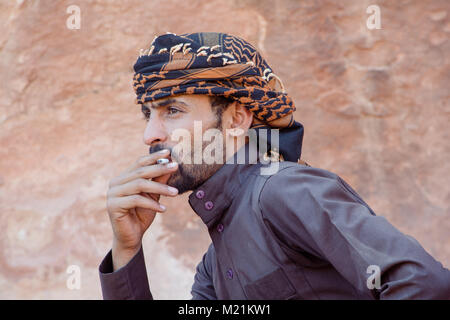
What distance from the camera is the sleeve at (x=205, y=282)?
2172 mm

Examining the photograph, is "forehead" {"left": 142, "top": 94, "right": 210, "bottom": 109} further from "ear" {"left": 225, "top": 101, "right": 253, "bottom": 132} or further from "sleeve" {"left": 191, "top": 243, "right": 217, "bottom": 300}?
"sleeve" {"left": 191, "top": 243, "right": 217, "bottom": 300}

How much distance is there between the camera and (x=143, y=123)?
165 inches

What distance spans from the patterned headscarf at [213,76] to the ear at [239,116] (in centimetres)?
3

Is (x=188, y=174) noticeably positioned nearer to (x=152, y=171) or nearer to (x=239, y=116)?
(x=152, y=171)

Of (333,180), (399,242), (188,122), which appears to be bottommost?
(399,242)

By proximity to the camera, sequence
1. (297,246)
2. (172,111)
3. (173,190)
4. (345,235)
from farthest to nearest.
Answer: (172,111) → (173,190) → (297,246) → (345,235)

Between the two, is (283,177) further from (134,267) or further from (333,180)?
(134,267)

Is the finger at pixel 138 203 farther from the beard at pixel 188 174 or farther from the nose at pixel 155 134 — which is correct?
the nose at pixel 155 134

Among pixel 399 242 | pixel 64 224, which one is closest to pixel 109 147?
pixel 64 224

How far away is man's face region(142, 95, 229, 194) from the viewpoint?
186cm

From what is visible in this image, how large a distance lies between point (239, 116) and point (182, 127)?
0.77 feet

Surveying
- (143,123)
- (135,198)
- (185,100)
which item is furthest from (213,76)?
(143,123)

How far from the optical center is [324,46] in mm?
4180
